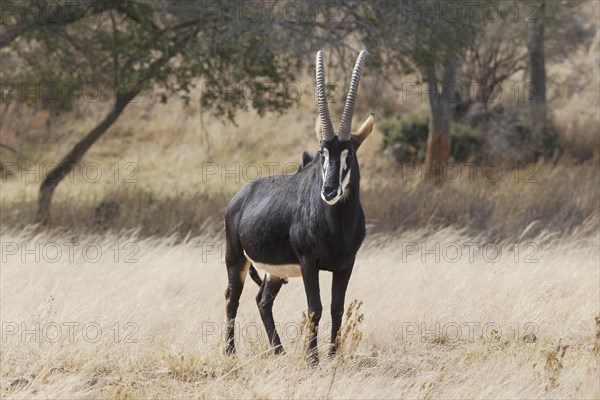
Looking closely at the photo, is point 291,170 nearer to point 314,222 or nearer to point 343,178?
point 314,222

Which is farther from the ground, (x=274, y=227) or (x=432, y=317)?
(x=274, y=227)

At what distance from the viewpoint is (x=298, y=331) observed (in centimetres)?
739

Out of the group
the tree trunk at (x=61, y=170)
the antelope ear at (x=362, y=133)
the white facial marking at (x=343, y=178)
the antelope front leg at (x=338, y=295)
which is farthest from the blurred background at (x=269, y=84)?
the white facial marking at (x=343, y=178)

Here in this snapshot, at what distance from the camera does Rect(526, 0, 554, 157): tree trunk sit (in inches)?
1031

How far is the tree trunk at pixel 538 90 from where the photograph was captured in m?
26.2

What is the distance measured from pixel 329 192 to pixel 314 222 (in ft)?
1.74

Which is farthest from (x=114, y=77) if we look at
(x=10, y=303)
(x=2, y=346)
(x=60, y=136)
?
(x=60, y=136)

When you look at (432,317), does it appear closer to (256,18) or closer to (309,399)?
(309,399)

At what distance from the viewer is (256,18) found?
15.8 metres

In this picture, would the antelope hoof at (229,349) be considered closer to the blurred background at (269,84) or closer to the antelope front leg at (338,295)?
the antelope front leg at (338,295)

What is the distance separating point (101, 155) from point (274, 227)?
79.3ft

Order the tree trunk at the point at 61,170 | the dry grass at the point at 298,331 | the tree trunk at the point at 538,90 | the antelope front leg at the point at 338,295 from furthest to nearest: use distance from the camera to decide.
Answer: the tree trunk at the point at 538,90 → the tree trunk at the point at 61,170 → the antelope front leg at the point at 338,295 → the dry grass at the point at 298,331

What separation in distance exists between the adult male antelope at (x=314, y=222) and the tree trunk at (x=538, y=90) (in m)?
19.5

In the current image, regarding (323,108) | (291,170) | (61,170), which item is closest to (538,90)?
(291,170)
